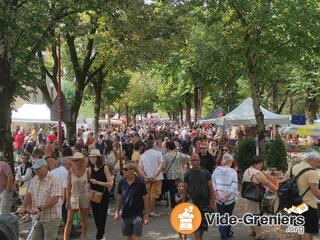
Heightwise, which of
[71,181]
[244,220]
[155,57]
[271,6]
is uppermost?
[271,6]

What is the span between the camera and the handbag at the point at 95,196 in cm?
887

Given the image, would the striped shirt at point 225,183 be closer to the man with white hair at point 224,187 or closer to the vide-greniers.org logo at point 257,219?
the man with white hair at point 224,187

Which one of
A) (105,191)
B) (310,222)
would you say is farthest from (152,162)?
(310,222)

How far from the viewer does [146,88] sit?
78688 mm

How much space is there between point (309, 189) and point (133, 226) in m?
2.71

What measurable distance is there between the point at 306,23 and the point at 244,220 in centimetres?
943

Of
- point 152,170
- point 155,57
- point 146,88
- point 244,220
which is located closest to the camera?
point 244,220

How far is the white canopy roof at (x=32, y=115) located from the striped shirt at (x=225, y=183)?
19185 millimetres

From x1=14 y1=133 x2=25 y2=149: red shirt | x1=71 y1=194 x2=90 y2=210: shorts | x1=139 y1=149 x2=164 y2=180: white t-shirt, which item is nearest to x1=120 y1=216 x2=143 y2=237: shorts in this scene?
x1=71 y1=194 x2=90 y2=210: shorts

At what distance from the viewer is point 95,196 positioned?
8.88 meters

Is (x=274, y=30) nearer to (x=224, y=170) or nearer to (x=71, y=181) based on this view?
(x=224, y=170)

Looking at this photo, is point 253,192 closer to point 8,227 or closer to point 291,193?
point 291,193

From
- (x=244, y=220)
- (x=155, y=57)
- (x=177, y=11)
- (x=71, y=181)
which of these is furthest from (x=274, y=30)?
(x=71, y=181)

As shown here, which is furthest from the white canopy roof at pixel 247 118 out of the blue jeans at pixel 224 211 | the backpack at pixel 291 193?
the backpack at pixel 291 193
